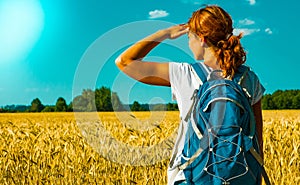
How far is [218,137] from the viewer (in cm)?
Result: 210

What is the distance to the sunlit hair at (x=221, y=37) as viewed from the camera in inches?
85.4

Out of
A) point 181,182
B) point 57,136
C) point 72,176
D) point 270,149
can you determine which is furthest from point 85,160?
point 181,182

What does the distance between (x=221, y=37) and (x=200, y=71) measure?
0.54 feet

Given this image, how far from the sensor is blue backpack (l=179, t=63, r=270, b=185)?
2.10 m

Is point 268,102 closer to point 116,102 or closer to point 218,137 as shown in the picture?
point 116,102

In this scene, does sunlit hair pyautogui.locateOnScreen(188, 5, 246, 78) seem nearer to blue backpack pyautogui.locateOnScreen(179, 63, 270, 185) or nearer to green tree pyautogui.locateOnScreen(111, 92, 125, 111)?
blue backpack pyautogui.locateOnScreen(179, 63, 270, 185)

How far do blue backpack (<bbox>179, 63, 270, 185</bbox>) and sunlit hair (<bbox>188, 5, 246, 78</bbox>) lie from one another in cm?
6

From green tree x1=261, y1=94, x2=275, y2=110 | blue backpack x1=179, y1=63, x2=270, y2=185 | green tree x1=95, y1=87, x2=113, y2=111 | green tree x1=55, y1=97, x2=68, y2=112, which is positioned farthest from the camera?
green tree x1=55, y1=97, x2=68, y2=112

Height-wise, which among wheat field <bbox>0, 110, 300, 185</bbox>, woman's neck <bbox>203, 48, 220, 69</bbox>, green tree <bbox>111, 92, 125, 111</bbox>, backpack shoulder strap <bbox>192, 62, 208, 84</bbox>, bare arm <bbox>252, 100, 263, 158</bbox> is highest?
woman's neck <bbox>203, 48, 220, 69</bbox>

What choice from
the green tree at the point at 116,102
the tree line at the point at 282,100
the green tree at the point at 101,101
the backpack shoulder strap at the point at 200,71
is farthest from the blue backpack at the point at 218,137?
the tree line at the point at 282,100

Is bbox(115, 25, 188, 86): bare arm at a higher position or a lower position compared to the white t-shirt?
higher

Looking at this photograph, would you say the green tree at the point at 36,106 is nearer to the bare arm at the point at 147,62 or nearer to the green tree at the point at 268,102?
the green tree at the point at 268,102

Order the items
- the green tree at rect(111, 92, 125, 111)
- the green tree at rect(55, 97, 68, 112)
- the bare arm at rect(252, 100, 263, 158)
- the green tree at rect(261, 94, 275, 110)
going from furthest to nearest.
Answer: the green tree at rect(55, 97, 68, 112)
the green tree at rect(261, 94, 275, 110)
the green tree at rect(111, 92, 125, 111)
the bare arm at rect(252, 100, 263, 158)

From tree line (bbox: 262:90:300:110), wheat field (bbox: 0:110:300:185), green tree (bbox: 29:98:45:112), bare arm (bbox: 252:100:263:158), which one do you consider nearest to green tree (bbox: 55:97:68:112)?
green tree (bbox: 29:98:45:112)
